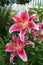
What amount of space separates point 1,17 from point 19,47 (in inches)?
186

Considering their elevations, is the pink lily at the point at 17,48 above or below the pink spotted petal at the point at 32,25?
below

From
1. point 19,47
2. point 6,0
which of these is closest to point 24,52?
point 19,47

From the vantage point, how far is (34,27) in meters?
1.63

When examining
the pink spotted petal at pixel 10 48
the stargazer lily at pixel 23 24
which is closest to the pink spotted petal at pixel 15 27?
the stargazer lily at pixel 23 24

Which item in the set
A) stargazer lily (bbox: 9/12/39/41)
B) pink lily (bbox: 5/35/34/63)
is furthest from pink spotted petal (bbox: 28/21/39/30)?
pink lily (bbox: 5/35/34/63)

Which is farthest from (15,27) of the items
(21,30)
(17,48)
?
(17,48)

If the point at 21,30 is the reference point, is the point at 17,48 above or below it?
below

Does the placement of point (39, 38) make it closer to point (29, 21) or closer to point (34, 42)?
point (34, 42)

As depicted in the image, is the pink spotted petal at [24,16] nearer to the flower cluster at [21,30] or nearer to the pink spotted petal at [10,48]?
the flower cluster at [21,30]

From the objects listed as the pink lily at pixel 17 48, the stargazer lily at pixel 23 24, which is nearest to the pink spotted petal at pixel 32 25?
the stargazer lily at pixel 23 24

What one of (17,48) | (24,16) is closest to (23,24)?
(24,16)

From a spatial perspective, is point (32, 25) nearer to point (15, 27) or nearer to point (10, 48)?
point (15, 27)

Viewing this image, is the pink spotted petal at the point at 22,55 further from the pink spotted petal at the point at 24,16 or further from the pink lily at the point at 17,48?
the pink spotted petal at the point at 24,16

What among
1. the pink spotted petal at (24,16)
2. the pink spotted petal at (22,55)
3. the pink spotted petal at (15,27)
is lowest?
the pink spotted petal at (22,55)
